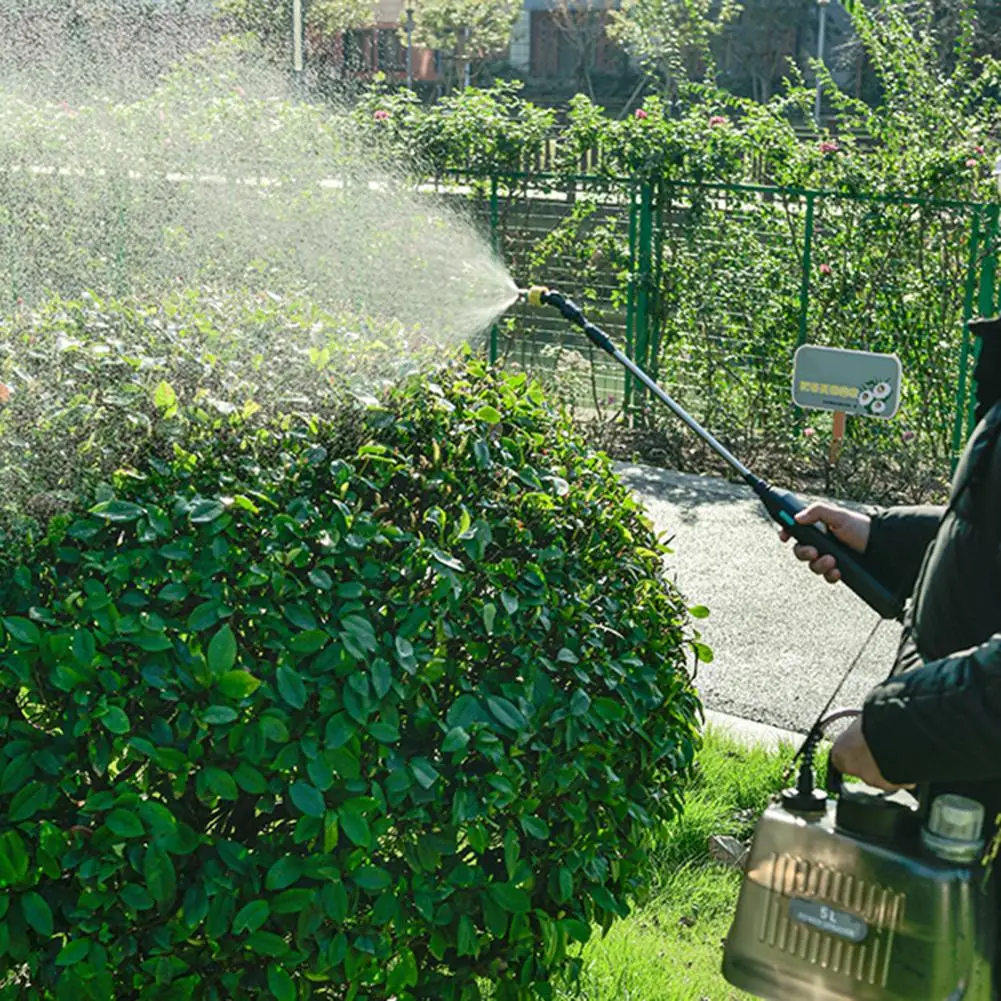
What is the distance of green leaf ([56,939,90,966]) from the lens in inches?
83.7

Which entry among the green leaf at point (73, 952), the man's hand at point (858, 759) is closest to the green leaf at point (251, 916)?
the green leaf at point (73, 952)

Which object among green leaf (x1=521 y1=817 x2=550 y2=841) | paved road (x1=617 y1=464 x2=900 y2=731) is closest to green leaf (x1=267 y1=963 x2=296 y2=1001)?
green leaf (x1=521 y1=817 x2=550 y2=841)

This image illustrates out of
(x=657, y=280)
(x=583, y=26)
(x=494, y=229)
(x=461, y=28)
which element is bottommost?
(x=657, y=280)

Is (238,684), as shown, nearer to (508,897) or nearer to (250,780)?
(250,780)

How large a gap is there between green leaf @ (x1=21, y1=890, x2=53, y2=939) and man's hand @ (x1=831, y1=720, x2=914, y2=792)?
1.20m

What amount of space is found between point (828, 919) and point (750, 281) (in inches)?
280

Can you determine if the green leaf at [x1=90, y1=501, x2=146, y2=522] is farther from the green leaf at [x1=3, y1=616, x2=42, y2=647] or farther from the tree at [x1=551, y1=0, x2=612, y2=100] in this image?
the tree at [x1=551, y1=0, x2=612, y2=100]

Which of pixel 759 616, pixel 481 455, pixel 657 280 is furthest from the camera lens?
pixel 657 280

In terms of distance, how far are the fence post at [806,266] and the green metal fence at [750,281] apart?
0.01 meters

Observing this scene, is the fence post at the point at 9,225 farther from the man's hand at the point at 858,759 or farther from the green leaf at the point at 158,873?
the man's hand at the point at 858,759

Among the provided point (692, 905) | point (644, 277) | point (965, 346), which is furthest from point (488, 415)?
point (644, 277)

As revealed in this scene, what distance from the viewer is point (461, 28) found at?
49.0m

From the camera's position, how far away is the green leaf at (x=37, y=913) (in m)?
2.12

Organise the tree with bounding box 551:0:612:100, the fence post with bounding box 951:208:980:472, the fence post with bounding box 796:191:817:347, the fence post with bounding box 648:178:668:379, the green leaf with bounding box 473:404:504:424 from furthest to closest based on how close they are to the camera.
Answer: the tree with bounding box 551:0:612:100, the fence post with bounding box 648:178:668:379, the fence post with bounding box 796:191:817:347, the fence post with bounding box 951:208:980:472, the green leaf with bounding box 473:404:504:424
